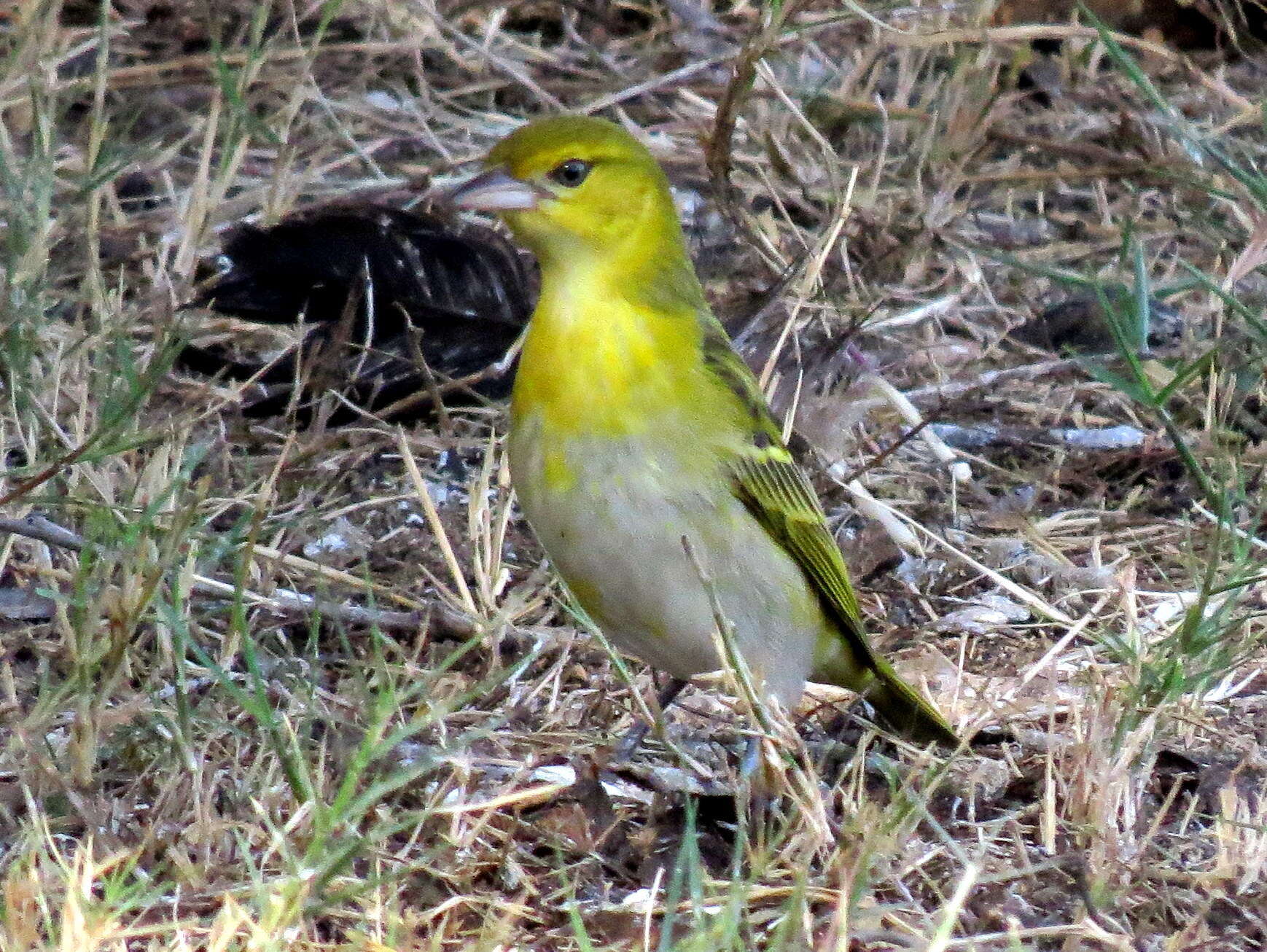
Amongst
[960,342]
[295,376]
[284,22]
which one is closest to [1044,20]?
[960,342]

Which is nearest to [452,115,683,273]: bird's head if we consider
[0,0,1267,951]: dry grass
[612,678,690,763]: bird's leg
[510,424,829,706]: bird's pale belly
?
[510,424,829,706]: bird's pale belly

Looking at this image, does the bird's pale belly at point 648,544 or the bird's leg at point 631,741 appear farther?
the bird's leg at point 631,741

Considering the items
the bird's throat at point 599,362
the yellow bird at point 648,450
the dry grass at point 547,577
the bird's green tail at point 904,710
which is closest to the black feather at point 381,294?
the dry grass at point 547,577

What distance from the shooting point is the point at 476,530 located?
4.47 metres

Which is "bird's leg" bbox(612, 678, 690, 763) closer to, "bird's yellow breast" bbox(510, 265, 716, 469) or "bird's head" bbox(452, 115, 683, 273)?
"bird's yellow breast" bbox(510, 265, 716, 469)

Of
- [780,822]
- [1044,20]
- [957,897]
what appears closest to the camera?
[957,897]

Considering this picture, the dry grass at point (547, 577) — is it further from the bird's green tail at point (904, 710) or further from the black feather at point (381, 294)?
the black feather at point (381, 294)

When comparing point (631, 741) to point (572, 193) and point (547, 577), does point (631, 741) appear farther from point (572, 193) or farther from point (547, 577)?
point (572, 193)

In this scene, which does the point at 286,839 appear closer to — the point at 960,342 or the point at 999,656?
the point at 999,656

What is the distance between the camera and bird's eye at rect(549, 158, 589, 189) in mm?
3852

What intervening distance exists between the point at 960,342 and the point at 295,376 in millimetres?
2064

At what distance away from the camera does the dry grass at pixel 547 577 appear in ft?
10.5

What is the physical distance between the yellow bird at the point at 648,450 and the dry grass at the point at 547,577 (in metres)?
0.24

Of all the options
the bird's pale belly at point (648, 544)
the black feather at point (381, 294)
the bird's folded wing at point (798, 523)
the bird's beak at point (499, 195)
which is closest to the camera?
the bird's pale belly at point (648, 544)
